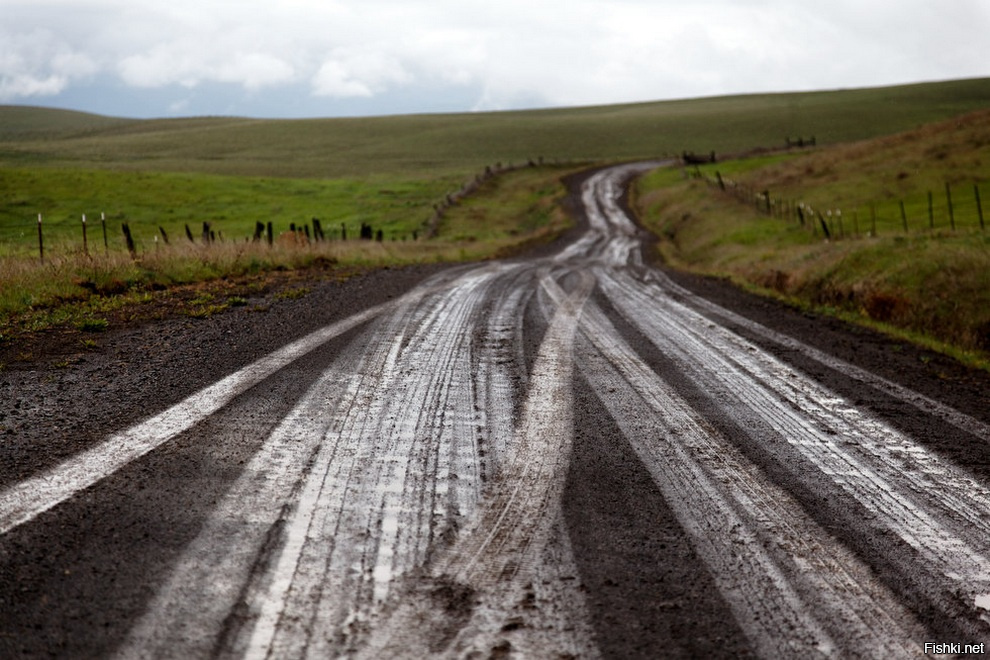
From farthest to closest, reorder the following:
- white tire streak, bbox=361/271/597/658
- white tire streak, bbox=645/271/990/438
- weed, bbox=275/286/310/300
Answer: weed, bbox=275/286/310/300 < white tire streak, bbox=645/271/990/438 < white tire streak, bbox=361/271/597/658

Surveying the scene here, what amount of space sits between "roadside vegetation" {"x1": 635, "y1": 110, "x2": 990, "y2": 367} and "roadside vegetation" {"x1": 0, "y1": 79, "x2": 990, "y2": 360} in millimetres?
430

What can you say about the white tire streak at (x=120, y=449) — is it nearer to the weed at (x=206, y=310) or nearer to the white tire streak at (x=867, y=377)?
the weed at (x=206, y=310)

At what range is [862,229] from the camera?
25156 mm

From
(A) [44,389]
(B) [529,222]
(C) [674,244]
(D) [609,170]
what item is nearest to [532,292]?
(A) [44,389]

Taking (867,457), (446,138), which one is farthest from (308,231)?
(446,138)

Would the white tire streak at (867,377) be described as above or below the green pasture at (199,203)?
below

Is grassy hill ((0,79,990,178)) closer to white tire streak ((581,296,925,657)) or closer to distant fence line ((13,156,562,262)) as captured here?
distant fence line ((13,156,562,262))

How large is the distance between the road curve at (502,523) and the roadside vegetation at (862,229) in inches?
200

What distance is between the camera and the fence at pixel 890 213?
23.7 m

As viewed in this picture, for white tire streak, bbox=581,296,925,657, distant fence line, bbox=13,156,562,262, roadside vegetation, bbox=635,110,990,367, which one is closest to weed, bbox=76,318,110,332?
distant fence line, bbox=13,156,562,262

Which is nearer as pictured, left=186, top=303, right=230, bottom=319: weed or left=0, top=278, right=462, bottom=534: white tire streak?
left=0, top=278, right=462, bottom=534: white tire streak

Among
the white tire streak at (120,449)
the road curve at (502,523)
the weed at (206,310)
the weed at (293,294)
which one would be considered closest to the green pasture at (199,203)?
the weed at (293,294)

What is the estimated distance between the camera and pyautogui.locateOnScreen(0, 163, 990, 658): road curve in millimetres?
2771

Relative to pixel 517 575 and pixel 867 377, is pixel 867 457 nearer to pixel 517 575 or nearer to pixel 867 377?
pixel 867 377
